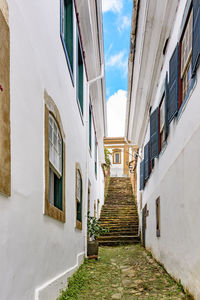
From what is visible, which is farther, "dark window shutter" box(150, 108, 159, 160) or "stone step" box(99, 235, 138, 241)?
"stone step" box(99, 235, 138, 241)

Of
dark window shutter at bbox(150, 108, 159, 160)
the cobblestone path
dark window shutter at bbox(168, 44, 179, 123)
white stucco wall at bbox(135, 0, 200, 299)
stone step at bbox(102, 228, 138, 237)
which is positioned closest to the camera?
white stucco wall at bbox(135, 0, 200, 299)

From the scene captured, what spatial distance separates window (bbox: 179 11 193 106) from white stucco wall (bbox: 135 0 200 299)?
0.44 m

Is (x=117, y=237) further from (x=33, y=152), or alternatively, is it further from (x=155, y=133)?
(x=33, y=152)

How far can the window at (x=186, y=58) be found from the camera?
15.3 ft

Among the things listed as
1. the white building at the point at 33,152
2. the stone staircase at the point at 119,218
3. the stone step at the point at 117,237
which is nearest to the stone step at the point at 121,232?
the stone staircase at the point at 119,218

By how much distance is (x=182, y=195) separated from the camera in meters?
4.68

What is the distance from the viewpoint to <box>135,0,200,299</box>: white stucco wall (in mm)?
3873

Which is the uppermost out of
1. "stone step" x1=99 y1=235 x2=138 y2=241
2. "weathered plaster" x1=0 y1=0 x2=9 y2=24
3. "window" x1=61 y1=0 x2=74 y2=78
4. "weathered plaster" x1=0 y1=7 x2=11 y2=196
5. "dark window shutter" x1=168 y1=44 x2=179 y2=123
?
"window" x1=61 y1=0 x2=74 y2=78

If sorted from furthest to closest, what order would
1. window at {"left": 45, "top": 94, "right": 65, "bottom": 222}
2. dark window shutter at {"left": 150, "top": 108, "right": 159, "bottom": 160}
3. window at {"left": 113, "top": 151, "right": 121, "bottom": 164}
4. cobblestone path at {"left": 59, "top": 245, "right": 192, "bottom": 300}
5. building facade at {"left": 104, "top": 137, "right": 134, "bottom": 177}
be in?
window at {"left": 113, "top": 151, "right": 121, "bottom": 164}, building facade at {"left": 104, "top": 137, "right": 134, "bottom": 177}, dark window shutter at {"left": 150, "top": 108, "right": 159, "bottom": 160}, cobblestone path at {"left": 59, "top": 245, "right": 192, "bottom": 300}, window at {"left": 45, "top": 94, "right": 65, "bottom": 222}

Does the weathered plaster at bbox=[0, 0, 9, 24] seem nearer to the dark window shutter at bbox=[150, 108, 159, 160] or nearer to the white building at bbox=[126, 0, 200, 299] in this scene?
the white building at bbox=[126, 0, 200, 299]

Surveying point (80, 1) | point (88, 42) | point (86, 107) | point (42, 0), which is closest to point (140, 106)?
point (86, 107)

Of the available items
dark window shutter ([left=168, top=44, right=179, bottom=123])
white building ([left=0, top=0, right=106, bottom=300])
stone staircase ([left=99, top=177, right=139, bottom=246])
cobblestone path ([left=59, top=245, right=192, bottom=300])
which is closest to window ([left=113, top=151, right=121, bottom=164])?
stone staircase ([left=99, top=177, right=139, bottom=246])

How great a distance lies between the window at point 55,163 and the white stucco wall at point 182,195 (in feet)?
5.91

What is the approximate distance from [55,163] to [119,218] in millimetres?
10865
